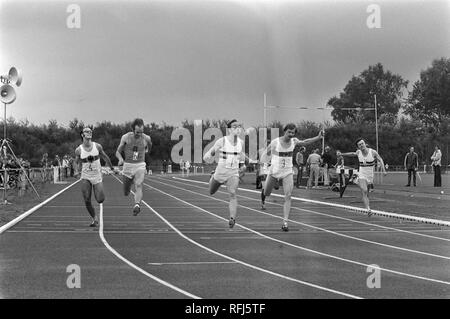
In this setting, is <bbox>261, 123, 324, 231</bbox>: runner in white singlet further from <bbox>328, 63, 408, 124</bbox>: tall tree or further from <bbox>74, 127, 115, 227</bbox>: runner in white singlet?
<bbox>328, 63, 408, 124</bbox>: tall tree

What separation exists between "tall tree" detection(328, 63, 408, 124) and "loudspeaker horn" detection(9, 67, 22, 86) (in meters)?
54.3

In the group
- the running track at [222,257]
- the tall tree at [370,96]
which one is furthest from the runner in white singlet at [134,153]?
the tall tree at [370,96]

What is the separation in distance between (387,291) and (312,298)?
1244mm

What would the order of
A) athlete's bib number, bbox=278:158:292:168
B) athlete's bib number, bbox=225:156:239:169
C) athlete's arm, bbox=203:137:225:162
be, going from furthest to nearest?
athlete's bib number, bbox=278:158:292:168, athlete's bib number, bbox=225:156:239:169, athlete's arm, bbox=203:137:225:162

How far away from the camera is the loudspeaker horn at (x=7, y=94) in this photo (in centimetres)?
2216

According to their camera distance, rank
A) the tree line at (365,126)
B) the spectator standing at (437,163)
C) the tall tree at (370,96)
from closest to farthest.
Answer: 1. the tree line at (365,126)
2. the spectator standing at (437,163)
3. the tall tree at (370,96)

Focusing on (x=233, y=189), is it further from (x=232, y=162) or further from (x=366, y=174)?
(x=366, y=174)

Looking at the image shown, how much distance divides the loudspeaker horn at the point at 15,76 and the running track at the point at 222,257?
5.37m

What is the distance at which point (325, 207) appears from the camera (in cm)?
2423

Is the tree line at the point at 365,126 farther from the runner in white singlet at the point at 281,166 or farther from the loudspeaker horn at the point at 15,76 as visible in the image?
the runner in white singlet at the point at 281,166

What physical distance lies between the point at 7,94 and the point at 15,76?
90 cm

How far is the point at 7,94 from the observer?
73.0 feet

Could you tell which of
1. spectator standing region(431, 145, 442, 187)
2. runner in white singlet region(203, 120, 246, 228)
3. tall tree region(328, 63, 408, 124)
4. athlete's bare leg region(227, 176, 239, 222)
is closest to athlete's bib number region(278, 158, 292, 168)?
runner in white singlet region(203, 120, 246, 228)

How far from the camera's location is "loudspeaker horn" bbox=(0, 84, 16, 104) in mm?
22156
